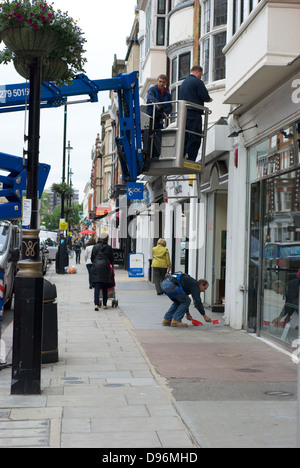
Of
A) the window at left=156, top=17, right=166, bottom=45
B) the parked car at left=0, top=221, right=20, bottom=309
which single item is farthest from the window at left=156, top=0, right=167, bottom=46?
the parked car at left=0, top=221, right=20, bottom=309

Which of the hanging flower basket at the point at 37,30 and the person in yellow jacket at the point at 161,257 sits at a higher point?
the hanging flower basket at the point at 37,30

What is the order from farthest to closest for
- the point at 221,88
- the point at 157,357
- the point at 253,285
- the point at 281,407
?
→ the point at 221,88, the point at 253,285, the point at 157,357, the point at 281,407

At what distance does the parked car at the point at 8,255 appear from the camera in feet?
47.3

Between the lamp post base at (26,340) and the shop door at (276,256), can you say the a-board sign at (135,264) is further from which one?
the lamp post base at (26,340)

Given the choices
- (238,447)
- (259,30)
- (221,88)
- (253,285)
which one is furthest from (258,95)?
(238,447)

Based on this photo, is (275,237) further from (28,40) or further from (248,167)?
(28,40)

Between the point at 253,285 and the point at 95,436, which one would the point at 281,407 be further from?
the point at 253,285

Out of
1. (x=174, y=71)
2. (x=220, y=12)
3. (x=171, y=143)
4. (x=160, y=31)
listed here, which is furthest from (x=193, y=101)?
(x=160, y=31)

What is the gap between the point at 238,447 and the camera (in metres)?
5.06

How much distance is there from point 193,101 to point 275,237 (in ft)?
10.4

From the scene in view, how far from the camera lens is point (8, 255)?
14.8 metres

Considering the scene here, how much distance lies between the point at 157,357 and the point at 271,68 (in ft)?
14.6

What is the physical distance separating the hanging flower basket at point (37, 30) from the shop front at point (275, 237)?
12.2 feet

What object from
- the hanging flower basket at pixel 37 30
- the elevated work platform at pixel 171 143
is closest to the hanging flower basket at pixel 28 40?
the hanging flower basket at pixel 37 30
